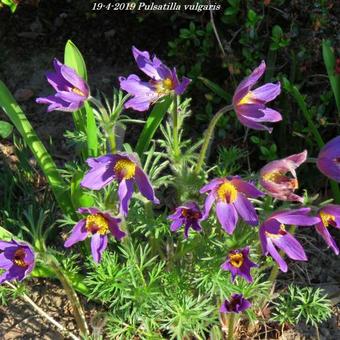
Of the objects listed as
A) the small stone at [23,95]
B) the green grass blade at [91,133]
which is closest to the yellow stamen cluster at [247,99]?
the green grass blade at [91,133]

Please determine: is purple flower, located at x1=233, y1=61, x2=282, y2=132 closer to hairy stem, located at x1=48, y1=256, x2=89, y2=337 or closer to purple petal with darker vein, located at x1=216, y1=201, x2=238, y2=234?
purple petal with darker vein, located at x1=216, y1=201, x2=238, y2=234

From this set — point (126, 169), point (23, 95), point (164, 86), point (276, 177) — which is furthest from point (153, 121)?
point (23, 95)

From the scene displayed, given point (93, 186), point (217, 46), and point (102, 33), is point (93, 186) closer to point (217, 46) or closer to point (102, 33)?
point (217, 46)

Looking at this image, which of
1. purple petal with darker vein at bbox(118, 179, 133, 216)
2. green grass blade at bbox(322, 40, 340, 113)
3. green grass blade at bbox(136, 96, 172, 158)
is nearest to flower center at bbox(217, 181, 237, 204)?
purple petal with darker vein at bbox(118, 179, 133, 216)

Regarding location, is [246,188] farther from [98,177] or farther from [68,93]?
[68,93]

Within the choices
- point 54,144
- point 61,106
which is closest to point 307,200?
point 61,106

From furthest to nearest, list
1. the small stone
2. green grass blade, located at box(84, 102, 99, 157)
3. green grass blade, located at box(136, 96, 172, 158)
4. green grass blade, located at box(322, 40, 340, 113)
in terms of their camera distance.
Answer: the small stone < green grass blade, located at box(322, 40, 340, 113) < green grass blade, located at box(136, 96, 172, 158) < green grass blade, located at box(84, 102, 99, 157)
